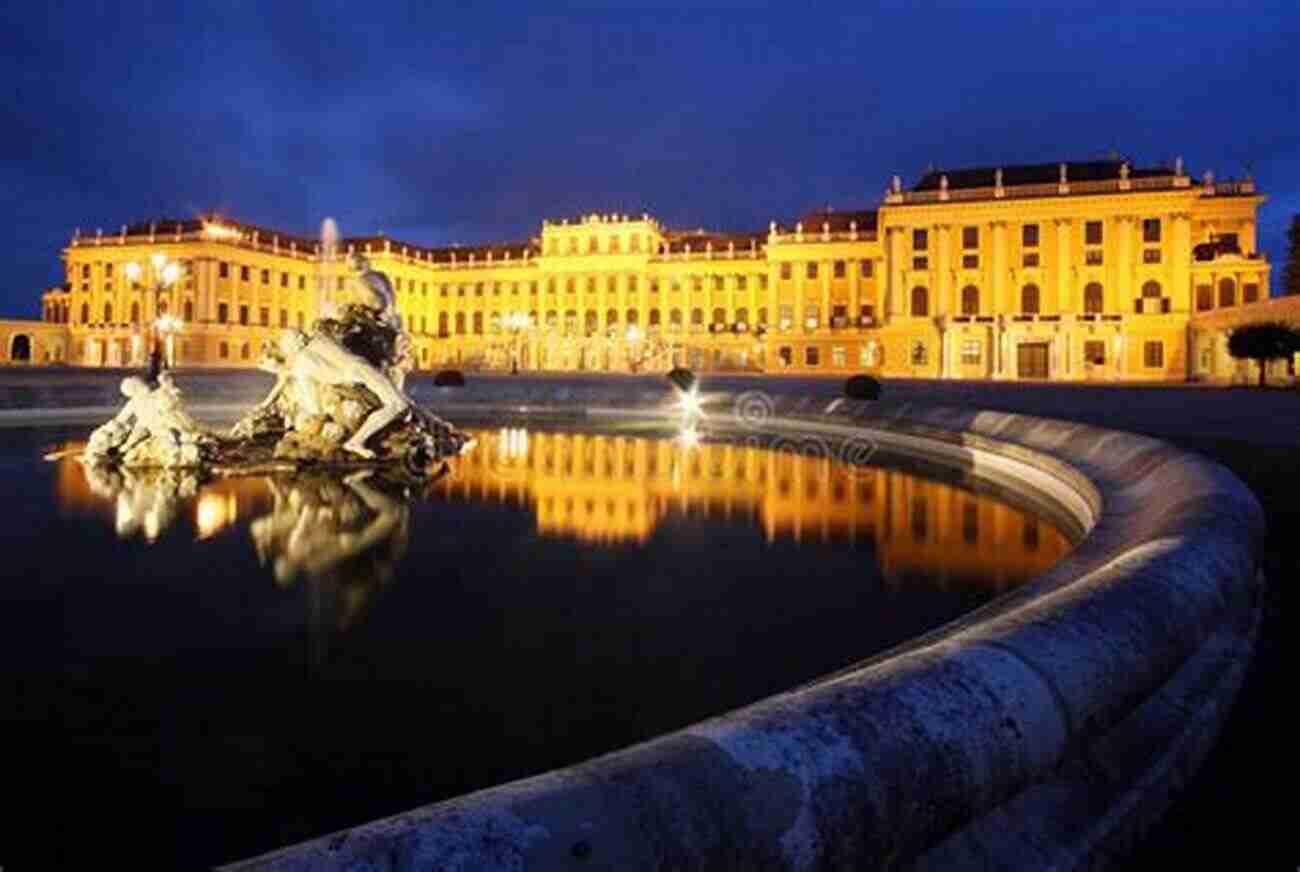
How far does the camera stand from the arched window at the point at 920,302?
70.7 m

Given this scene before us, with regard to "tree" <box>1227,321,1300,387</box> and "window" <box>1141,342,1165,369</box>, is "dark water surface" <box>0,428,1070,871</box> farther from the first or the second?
"window" <box>1141,342,1165,369</box>

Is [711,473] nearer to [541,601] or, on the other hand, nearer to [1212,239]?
[541,601]

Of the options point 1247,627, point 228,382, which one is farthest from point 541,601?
point 228,382

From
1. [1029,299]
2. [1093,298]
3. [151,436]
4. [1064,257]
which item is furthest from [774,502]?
[1093,298]

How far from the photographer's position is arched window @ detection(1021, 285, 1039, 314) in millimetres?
68875

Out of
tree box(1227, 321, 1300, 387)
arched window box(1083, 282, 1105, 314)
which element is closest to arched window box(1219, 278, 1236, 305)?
arched window box(1083, 282, 1105, 314)

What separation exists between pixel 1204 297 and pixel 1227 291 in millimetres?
1569

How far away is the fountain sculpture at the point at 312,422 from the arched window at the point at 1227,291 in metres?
63.1

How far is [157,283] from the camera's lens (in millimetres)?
42656

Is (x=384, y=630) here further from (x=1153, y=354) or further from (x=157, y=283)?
(x=1153, y=354)

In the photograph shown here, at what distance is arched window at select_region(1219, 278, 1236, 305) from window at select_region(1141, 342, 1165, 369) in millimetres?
5093

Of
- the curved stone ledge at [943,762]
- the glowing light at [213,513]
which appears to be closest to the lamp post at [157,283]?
the glowing light at [213,513]

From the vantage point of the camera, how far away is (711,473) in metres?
12.1

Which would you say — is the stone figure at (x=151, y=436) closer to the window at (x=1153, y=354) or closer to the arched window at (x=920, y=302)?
the window at (x=1153, y=354)
